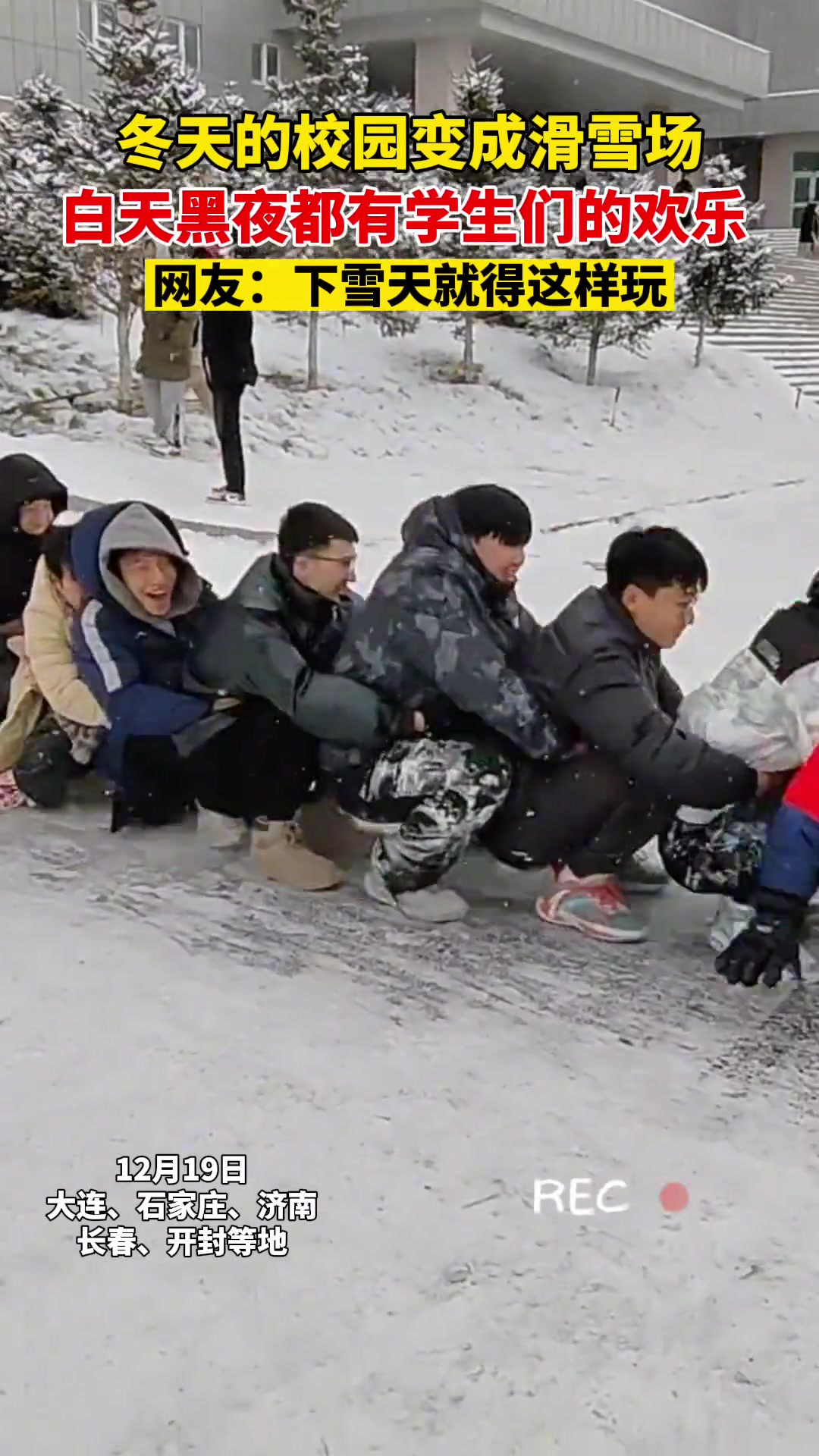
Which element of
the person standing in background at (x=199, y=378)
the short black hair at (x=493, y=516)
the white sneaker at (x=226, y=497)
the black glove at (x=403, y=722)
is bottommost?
the black glove at (x=403, y=722)

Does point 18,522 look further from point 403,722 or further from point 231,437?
point 231,437

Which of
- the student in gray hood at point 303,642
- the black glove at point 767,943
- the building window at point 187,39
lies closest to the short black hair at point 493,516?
the student in gray hood at point 303,642

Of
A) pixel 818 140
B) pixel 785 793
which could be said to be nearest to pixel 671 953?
pixel 785 793

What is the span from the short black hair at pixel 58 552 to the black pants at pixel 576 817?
963 mm

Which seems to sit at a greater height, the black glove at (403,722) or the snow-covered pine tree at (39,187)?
the snow-covered pine tree at (39,187)

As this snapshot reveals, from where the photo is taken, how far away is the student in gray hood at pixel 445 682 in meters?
2.19

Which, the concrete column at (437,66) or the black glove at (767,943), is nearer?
the black glove at (767,943)

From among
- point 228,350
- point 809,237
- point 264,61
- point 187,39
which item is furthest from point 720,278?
point 228,350

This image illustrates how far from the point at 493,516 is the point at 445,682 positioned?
271 millimetres

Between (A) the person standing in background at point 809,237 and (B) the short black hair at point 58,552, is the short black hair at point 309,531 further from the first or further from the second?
(A) the person standing in background at point 809,237

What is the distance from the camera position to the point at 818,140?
66.4 feet

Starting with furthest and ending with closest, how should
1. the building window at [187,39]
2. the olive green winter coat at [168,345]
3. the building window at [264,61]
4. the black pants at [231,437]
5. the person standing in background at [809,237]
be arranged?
the person standing in background at [809,237] → the building window at [264,61] → the building window at [187,39] → the olive green winter coat at [168,345] → the black pants at [231,437]

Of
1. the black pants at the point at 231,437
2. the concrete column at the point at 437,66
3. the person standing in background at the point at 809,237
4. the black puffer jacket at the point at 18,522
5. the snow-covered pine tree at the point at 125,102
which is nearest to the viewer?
the black puffer jacket at the point at 18,522

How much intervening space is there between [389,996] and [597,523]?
4.47 meters
